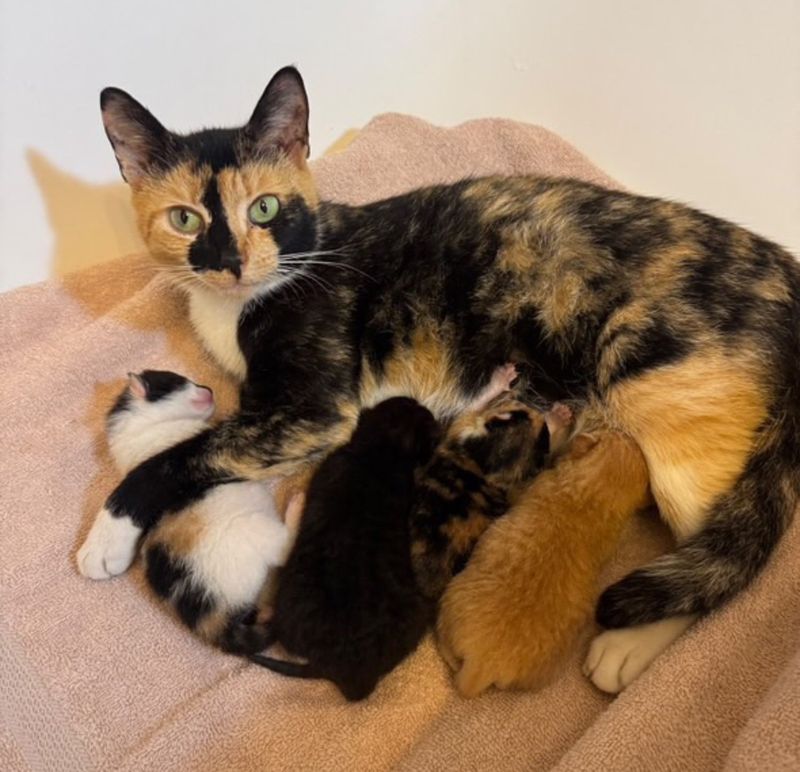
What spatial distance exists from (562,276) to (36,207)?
1.23 metres

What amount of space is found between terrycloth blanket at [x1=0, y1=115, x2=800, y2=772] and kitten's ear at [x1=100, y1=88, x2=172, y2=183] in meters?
0.60

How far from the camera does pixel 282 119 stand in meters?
1.52

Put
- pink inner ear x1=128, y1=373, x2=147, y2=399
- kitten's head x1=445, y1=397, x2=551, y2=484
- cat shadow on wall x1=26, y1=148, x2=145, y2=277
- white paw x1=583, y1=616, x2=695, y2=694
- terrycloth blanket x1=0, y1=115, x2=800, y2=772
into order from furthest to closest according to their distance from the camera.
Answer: cat shadow on wall x1=26, y1=148, x2=145, y2=277
pink inner ear x1=128, y1=373, x2=147, y2=399
kitten's head x1=445, y1=397, x2=551, y2=484
white paw x1=583, y1=616, x2=695, y2=694
terrycloth blanket x1=0, y1=115, x2=800, y2=772

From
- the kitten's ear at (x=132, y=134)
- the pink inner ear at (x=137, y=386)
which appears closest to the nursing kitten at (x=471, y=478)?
the pink inner ear at (x=137, y=386)

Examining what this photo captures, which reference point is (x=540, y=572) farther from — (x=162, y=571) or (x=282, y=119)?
(x=282, y=119)

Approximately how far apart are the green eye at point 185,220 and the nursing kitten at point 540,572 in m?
0.82

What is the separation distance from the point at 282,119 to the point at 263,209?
19cm

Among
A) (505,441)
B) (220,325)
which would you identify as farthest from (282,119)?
(505,441)

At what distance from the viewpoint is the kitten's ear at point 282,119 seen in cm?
146

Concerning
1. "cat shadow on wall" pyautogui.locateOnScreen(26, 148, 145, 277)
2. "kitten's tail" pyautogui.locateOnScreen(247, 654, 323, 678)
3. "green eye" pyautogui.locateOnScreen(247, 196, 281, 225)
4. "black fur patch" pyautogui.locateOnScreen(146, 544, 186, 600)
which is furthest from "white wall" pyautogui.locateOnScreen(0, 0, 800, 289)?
"kitten's tail" pyautogui.locateOnScreen(247, 654, 323, 678)

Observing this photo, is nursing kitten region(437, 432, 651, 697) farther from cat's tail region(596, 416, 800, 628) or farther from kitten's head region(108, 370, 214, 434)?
kitten's head region(108, 370, 214, 434)

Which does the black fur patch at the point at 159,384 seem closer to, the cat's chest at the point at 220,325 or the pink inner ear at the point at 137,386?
the pink inner ear at the point at 137,386

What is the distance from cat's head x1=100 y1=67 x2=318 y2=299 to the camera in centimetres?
144

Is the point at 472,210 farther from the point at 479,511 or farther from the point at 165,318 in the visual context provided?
the point at 165,318
